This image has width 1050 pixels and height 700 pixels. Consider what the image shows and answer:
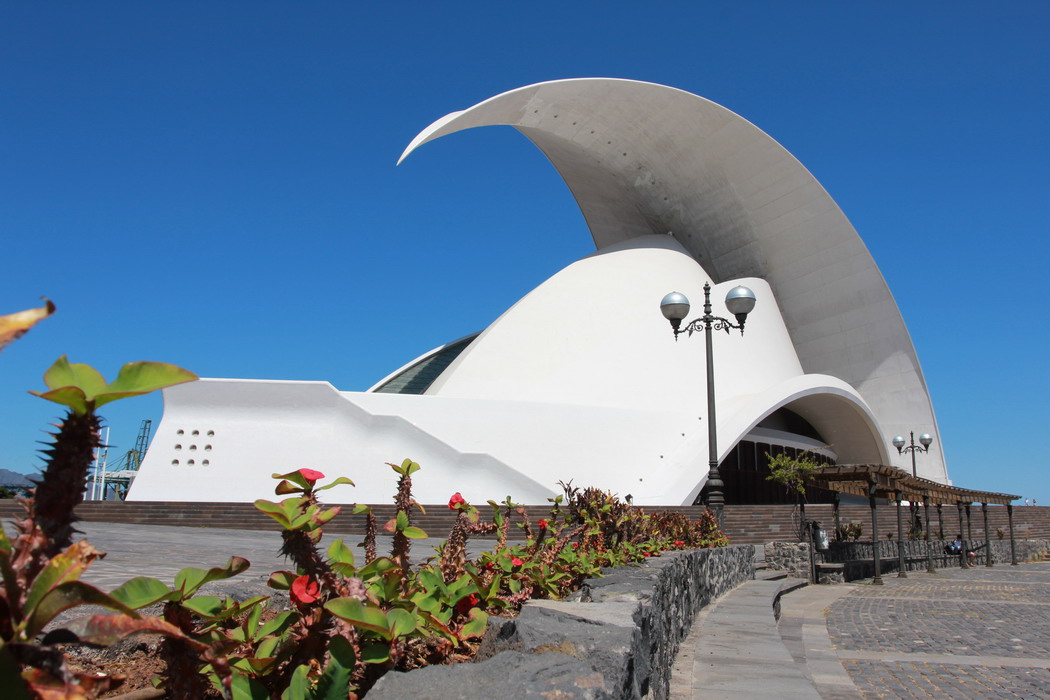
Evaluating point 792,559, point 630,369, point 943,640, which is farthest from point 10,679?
point 630,369

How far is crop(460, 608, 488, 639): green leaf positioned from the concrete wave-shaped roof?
75.6ft

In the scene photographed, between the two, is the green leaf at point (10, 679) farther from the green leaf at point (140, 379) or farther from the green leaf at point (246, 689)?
the green leaf at point (246, 689)

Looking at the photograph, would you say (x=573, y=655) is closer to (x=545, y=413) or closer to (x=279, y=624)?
(x=279, y=624)

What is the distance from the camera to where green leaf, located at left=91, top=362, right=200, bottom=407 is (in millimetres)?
883

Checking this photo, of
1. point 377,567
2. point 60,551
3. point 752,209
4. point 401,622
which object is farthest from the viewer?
point 752,209

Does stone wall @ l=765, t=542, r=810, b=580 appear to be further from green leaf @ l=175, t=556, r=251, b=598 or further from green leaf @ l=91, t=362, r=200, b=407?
green leaf @ l=91, t=362, r=200, b=407

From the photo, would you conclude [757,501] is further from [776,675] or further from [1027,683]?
[776,675]

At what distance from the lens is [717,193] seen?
27312 millimetres

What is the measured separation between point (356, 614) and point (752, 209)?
1082 inches

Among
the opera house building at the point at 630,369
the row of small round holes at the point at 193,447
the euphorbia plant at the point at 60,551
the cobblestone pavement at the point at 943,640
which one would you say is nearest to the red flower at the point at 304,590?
the euphorbia plant at the point at 60,551

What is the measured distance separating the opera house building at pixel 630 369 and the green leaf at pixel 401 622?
14.2 meters

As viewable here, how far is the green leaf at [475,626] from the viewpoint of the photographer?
74.3 inches

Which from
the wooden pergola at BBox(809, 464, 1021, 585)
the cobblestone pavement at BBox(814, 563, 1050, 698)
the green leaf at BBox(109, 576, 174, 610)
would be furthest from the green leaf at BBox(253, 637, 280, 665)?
the wooden pergola at BBox(809, 464, 1021, 585)

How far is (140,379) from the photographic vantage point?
2.95ft
